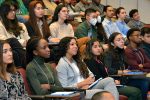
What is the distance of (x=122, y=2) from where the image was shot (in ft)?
33.2

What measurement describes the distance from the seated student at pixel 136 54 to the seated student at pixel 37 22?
1172mm

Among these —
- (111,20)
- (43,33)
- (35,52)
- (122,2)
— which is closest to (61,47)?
(35,52)

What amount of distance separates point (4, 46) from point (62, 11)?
2.39 meters

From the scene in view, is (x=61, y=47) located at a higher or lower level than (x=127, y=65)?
higher

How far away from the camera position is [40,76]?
4223mm

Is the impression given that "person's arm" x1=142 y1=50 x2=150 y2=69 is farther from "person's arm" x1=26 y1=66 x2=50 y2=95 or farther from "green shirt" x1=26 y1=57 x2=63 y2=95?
"person's arm" x1=26 y1=66 x2=50 y2=95

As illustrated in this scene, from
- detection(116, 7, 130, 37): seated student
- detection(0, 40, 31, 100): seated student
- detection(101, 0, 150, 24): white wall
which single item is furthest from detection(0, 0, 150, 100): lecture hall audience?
detection(101, 0, 150, 24): white wall

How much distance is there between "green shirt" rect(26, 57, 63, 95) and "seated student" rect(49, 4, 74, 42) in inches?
61.3

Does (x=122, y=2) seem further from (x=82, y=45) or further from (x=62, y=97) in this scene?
(x=62, y=97)

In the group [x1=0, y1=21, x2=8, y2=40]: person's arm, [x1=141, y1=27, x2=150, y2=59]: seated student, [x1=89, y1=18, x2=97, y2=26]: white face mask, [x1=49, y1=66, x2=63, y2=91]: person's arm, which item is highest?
[x1=0, y1=21, x2=8, y2=40]: person's arm

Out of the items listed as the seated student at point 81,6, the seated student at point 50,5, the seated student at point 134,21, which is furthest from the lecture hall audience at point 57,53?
the seated student at point 81,6

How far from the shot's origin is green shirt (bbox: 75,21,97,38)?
6344mm

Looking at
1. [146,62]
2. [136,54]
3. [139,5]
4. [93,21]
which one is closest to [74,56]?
[136,54]

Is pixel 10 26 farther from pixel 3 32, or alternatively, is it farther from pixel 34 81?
pixel 34 81
